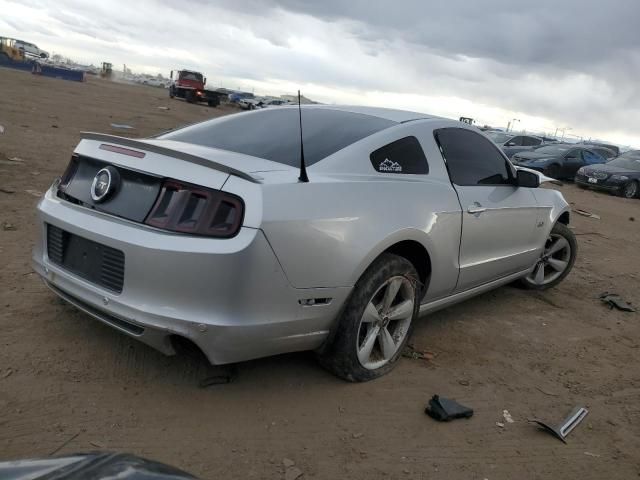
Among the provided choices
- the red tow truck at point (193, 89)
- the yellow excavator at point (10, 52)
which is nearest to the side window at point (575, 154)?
the red tow truck at point (193, 89)

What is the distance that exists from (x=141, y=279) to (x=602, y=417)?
2.76 metres

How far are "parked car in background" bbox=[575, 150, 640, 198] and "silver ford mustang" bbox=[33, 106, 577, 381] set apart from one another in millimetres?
15688

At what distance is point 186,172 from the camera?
103 inches

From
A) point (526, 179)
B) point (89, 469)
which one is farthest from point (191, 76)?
point (89, 469)

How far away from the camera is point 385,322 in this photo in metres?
3.32

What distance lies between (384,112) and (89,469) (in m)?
3.21

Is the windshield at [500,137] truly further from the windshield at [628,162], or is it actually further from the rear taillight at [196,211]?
the rear taillight at [196,211]

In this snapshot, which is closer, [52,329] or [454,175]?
[52,329]

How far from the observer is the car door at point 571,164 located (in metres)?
19.9

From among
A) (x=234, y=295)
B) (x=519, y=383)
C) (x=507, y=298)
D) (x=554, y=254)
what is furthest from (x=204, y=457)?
(x=554, y=254)

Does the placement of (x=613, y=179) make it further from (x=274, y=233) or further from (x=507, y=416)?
(x=274, y=233)

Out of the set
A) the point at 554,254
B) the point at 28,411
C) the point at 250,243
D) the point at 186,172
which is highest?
the point at 186,172

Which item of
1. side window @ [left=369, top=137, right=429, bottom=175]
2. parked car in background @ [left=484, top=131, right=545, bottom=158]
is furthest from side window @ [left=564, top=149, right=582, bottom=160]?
side window @ [left=369, top=137, right=429, bottom=175]

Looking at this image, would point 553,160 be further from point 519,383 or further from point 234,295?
point 234,295
